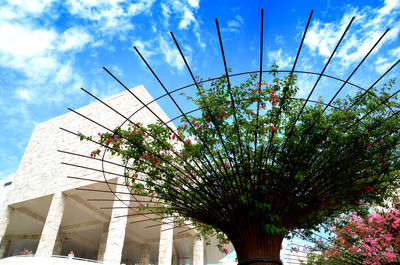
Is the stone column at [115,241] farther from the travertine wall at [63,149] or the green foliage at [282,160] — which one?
the green foliage at [282,160]

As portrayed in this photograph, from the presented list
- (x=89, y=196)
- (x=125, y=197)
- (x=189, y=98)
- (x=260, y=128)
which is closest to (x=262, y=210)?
(x=260, y=128)

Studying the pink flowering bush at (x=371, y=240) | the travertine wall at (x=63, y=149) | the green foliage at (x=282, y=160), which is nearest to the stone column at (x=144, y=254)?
the travertine wall at (x=63, y=149)

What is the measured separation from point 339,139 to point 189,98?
2314mm

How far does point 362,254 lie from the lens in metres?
8.04

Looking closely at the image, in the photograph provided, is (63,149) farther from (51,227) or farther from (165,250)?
(165,250)

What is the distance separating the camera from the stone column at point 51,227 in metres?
15.6

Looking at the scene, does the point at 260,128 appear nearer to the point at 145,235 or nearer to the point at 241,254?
the point at 241,254

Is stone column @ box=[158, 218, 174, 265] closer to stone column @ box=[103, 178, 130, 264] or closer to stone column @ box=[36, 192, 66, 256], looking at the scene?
stone column @ box=[103, 178, 130, 264]

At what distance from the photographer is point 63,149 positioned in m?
20.0

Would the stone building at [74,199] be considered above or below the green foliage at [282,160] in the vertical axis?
above

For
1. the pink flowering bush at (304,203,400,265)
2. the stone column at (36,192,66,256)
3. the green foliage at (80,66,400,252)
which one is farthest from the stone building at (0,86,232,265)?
the green foliage at (80,66,400,252)

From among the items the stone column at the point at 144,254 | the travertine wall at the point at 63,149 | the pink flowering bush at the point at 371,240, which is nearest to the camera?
the pink flowering bush at the point at 371,240

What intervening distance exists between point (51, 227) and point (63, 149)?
5.79m

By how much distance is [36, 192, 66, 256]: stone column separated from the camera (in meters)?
15.6
